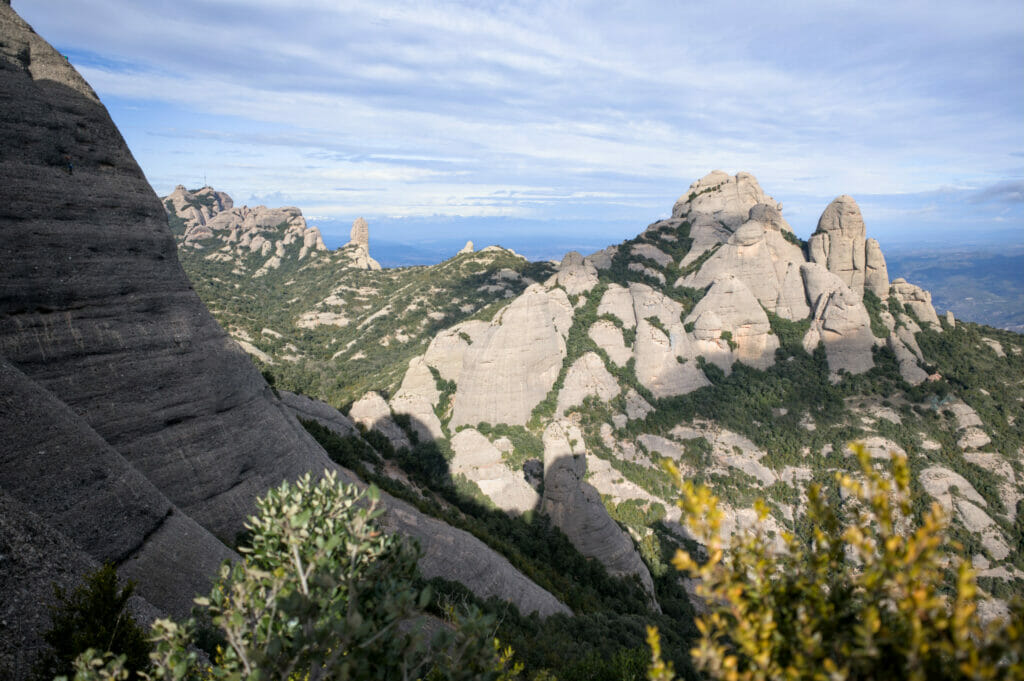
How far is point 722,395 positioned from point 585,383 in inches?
603

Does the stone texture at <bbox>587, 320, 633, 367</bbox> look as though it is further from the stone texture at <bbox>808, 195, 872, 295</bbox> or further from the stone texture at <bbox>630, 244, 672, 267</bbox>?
the stone texture at <bbox>808, 195, 872, 295</bbox>

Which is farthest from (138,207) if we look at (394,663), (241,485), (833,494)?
(833,494)

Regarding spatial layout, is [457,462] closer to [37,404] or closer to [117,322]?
[117,322]

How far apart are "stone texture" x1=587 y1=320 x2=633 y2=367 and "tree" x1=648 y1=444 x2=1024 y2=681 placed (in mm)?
49980

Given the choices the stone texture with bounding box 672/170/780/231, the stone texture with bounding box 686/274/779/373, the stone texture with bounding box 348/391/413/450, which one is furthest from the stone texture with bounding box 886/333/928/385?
the stone texture with bounding box 348/391/413/450

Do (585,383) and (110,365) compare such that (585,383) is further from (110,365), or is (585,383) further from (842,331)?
(110,365)

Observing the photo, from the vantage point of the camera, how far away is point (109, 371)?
1527 centimetres

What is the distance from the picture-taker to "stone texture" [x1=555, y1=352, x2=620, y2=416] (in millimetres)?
49438

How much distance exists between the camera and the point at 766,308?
60438 mm

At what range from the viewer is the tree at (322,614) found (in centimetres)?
515

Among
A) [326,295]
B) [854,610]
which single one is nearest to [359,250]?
[326,295]

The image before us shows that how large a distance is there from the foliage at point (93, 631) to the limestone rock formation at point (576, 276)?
56.9 metres

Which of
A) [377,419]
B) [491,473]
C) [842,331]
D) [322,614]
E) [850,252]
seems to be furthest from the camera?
[850,252]

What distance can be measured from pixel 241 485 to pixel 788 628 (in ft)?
59.3
